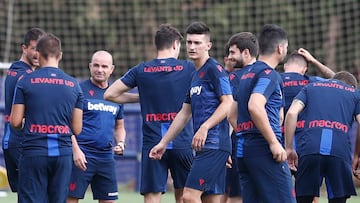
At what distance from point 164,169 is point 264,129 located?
7.74 feet

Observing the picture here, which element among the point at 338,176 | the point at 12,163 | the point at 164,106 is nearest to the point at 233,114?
the point at 164,106

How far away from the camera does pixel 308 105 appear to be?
10.8 metres

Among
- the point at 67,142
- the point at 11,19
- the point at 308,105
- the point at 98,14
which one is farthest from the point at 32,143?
the point at 98,14

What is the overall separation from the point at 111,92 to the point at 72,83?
1.56 metres

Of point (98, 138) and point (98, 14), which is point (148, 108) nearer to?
point (98, 138)

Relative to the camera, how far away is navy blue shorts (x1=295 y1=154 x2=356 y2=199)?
10695 mm

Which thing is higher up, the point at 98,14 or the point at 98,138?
the point at 98,14

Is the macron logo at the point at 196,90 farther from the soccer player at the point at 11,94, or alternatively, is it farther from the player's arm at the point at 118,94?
the soccer player at the point at 11,94

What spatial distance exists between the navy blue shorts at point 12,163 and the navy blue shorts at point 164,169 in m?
1.42

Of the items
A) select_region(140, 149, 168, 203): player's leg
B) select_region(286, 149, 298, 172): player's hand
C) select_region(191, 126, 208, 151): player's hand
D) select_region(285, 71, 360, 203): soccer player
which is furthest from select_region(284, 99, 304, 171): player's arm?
select_region(140, 149, 168, 203): player's leg

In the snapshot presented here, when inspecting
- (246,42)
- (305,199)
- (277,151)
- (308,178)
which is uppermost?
(246,42)

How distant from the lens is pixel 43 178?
9578 millimetres

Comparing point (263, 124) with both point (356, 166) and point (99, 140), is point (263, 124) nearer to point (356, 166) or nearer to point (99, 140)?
point (356, 166)

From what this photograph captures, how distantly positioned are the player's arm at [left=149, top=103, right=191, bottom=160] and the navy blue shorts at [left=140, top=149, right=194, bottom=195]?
481 millimetres
